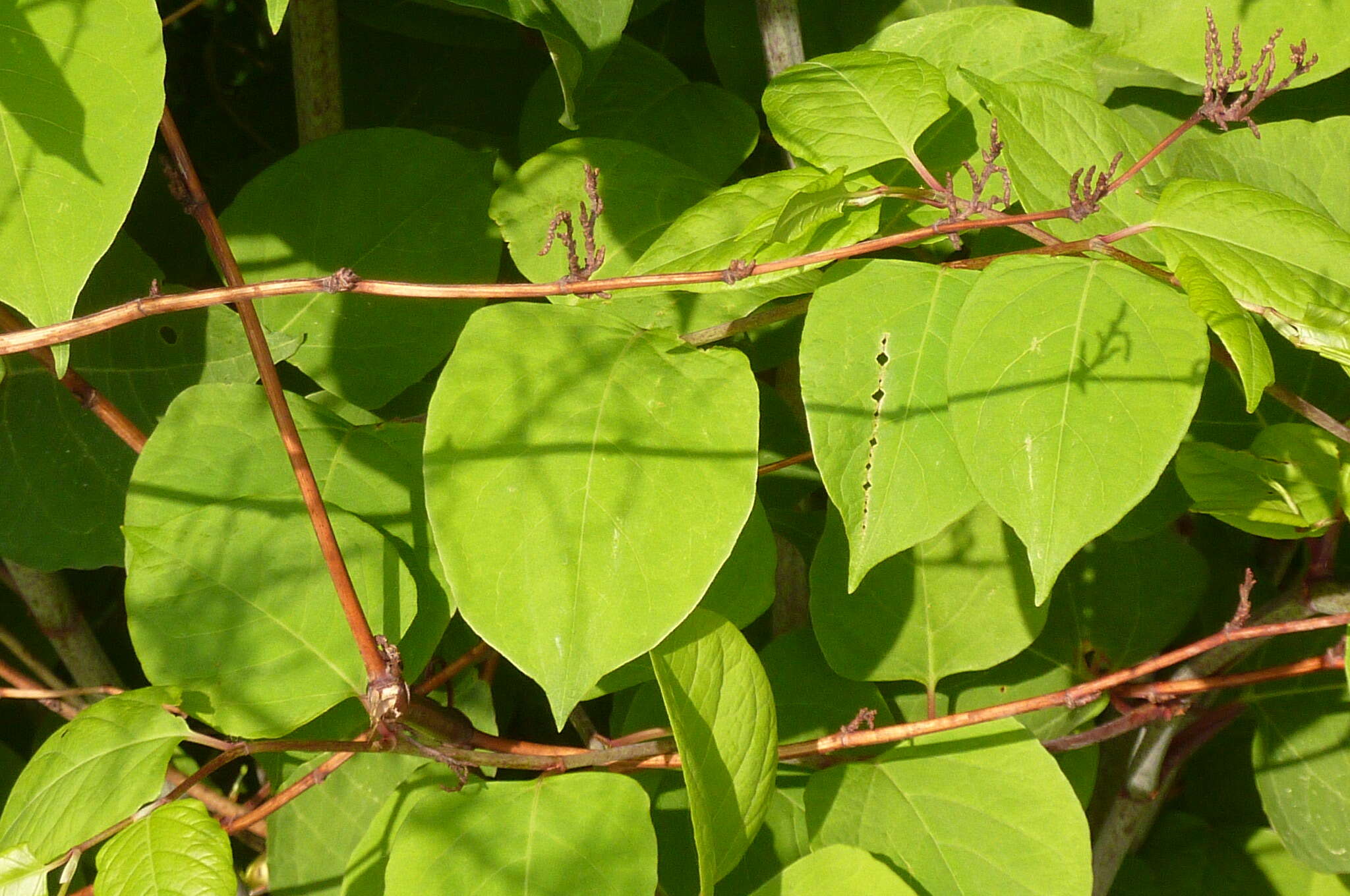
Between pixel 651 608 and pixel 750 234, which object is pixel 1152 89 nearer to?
pixel 750 234

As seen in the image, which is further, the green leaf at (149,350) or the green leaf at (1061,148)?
the green leaf at (149,350)

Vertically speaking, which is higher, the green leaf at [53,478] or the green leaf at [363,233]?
the green leaf at [363,233]

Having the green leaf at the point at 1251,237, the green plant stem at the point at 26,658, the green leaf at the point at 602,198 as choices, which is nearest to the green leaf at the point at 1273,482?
the green leaf at the point at 1251,237

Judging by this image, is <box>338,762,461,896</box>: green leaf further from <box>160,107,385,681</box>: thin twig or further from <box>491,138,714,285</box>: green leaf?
<box>491,138,714,285</box>: green leaf

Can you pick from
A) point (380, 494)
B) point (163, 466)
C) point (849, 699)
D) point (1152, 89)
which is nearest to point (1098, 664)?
point (849, 699)

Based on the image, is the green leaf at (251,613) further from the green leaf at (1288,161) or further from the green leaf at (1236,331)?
the green leaf at (1288,161)

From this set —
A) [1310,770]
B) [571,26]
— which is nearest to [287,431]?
[571,26]

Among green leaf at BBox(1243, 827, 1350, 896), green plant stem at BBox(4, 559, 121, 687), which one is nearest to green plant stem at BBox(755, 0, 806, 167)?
green plant stem at BBox(4, 559, 121, 687)
